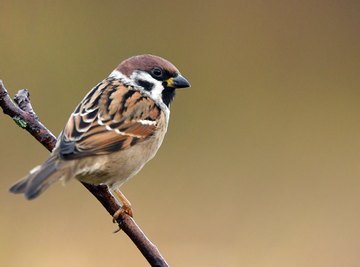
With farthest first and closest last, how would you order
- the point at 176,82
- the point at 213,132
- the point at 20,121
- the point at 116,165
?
the point at 213,132
the point at 176,82
the point at 116,165
the point at 20,121

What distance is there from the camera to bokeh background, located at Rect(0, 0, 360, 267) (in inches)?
229

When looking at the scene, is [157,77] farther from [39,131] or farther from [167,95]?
[39,131]

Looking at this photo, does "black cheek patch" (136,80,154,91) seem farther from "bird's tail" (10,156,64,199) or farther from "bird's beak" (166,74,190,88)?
"bird's tail" (10,156,64,199)

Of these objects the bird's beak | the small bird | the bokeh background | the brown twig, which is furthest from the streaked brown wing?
the bokeh background

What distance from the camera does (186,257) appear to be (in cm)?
574

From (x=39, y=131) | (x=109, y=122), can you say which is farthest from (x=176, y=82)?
(x=39, y=131)

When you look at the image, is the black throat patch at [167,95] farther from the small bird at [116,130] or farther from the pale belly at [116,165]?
the pale belly at [116,165]

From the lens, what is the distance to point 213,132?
6.96 m

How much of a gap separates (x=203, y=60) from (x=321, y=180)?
168 centimetres

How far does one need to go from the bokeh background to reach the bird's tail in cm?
256

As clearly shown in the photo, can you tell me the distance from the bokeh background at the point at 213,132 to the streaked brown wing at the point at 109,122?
86.1 inches

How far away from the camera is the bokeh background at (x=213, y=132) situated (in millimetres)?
5816

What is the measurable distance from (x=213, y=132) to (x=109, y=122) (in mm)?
3526

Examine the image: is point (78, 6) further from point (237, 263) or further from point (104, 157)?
point (104, 157)
